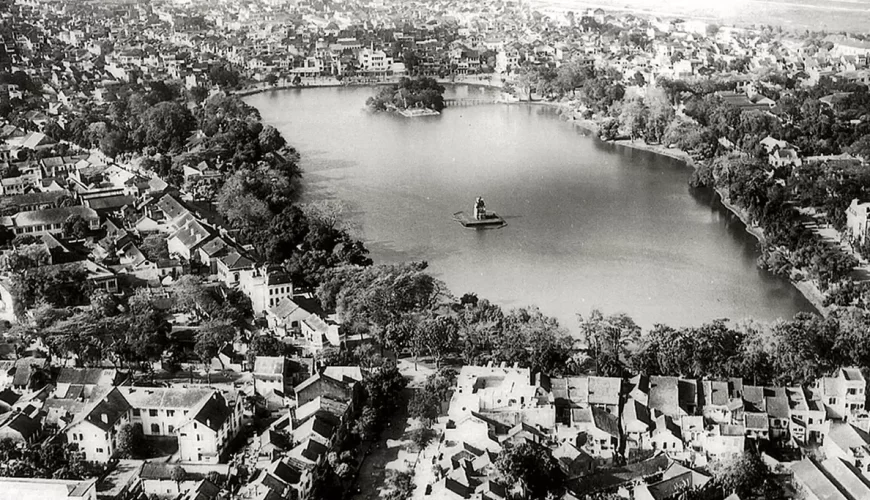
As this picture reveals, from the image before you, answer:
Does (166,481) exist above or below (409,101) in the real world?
below

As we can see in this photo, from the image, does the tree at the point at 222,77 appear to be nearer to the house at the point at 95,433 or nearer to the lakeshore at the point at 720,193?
the lakeshore at the point at 720,193

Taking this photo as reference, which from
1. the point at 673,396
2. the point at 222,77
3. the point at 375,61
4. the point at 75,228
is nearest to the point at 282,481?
the point at 673,396

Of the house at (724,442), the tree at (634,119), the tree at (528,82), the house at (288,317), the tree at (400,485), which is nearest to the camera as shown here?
the tree at (400,485)

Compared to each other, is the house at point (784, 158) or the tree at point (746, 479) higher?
the house at point (784, 158)

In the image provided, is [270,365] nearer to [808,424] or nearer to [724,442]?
[724,442]

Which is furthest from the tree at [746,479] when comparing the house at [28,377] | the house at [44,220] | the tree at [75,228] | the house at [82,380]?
the house at [44,220]

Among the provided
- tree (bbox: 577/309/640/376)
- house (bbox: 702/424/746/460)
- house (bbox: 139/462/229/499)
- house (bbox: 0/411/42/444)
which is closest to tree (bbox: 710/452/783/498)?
house (bbox: 702/424/746/460)

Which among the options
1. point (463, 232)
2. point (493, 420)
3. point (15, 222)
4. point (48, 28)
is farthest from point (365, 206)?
point (48, 28)
